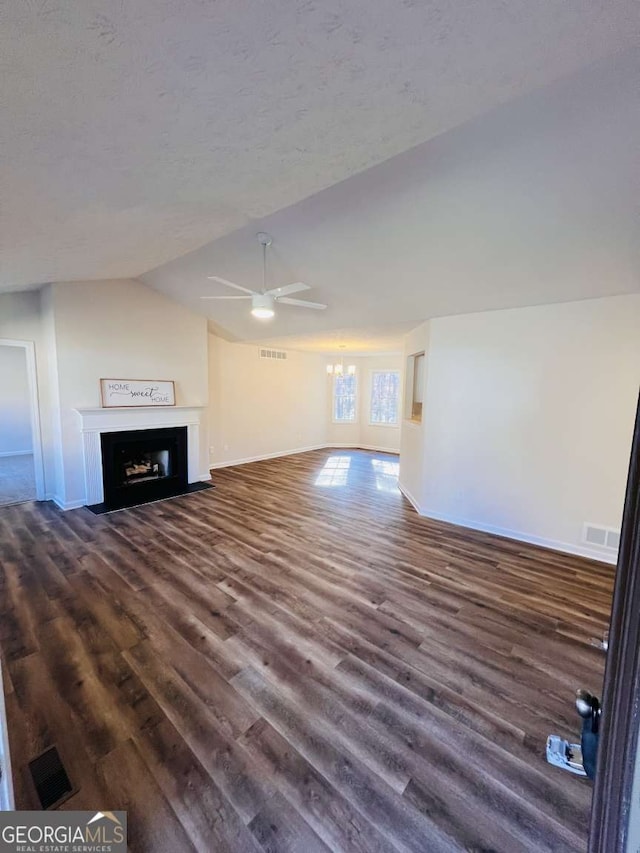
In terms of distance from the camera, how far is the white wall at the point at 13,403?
7.48 m

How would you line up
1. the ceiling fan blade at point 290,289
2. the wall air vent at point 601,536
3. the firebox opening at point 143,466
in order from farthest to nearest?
the firebox opening at point 143,466 < the wall air vent at point 601,536 < the ceiling fan blade at point 290,289

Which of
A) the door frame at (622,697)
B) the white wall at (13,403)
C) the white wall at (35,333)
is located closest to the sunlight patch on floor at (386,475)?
the door frame at (622,697)

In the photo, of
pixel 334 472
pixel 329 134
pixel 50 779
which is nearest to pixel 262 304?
pixel 329 134

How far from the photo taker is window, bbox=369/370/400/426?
887 cm

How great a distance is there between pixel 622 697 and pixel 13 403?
1021 centimetres

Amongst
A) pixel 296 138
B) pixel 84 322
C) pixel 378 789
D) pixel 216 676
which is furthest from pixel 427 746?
pixel 84 322

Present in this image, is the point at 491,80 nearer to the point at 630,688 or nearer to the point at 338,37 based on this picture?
the point at 338,37

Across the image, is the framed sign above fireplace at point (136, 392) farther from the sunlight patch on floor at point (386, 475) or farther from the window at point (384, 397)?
the window at point (384, 397)

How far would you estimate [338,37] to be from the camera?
1.14 meters

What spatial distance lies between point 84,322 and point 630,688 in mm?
5686

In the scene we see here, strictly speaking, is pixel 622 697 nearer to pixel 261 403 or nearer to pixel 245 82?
pixel 245 82

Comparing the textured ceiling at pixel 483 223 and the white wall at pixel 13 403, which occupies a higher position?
the textured ceiling at pixel 483 223

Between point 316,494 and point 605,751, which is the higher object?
point 605,751

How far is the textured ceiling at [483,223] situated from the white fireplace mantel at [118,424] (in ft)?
6.55
